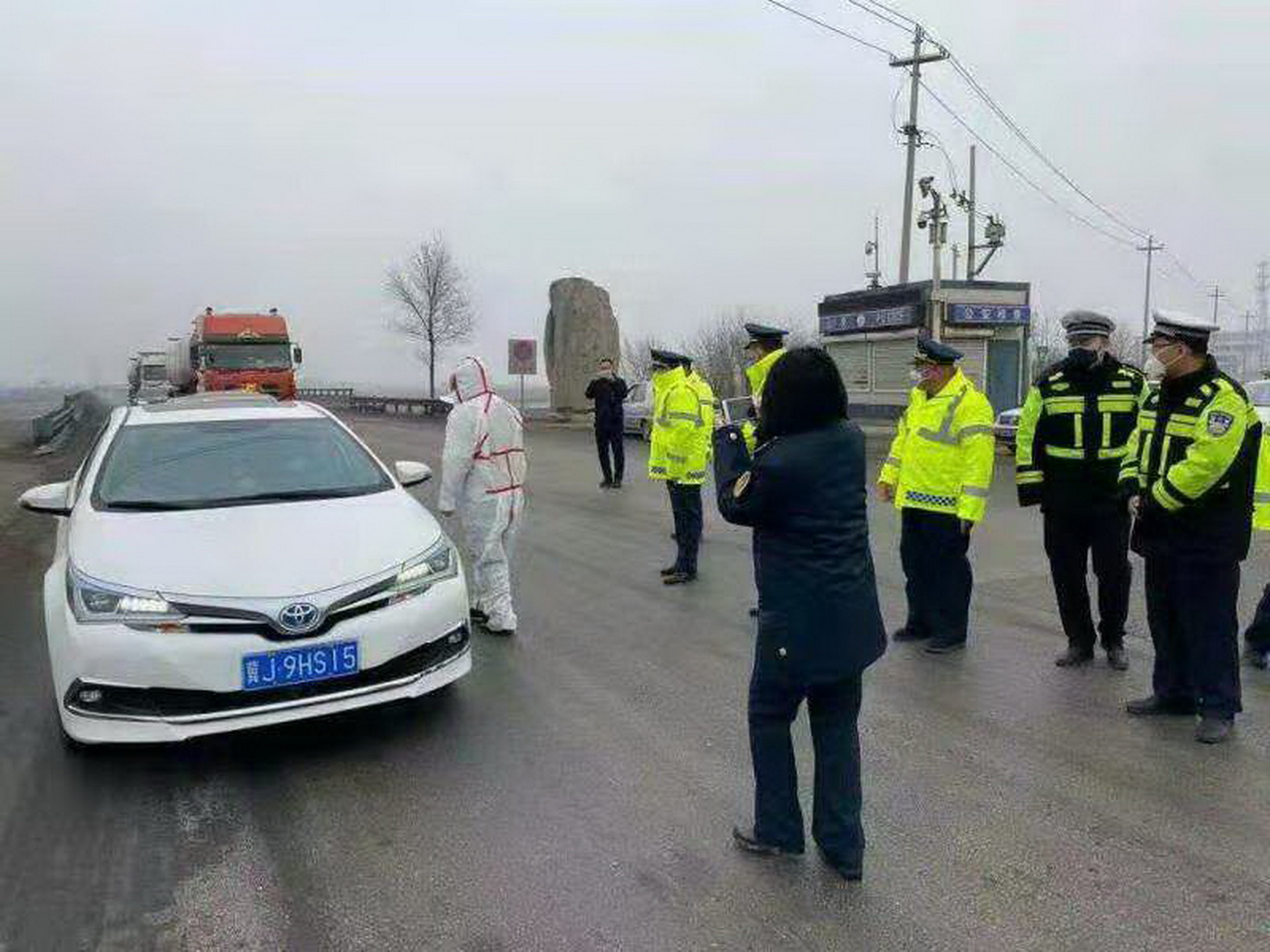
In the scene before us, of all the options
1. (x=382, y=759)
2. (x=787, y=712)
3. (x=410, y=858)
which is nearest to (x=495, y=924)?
(x=410, y=858)

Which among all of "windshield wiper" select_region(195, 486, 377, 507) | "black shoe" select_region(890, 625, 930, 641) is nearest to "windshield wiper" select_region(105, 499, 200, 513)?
"windshield wiper" select_region(195, 486, 377, 507)

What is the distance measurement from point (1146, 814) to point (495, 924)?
2487 millimetres

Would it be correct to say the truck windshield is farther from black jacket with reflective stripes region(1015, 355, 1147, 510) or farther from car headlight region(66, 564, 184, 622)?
black jacket with reflective stripes region(1015, 355, 1147, 510)

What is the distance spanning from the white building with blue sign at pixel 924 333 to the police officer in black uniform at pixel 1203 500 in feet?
75.1

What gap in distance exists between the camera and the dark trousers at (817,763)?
11.0ft

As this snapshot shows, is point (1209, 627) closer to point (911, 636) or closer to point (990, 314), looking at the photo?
point (911, 636)

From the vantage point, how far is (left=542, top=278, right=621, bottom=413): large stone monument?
32344 mm

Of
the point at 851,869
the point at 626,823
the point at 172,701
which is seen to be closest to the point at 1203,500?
the point at 851,869

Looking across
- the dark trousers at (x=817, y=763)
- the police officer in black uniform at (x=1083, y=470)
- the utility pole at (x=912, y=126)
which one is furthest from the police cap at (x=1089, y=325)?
the utility pole at (x=912, y=126)

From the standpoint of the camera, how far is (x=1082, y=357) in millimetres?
5414

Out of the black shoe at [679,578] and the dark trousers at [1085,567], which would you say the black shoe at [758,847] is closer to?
the dark trousers at [1085,567]

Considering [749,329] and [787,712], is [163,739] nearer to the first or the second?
[787,712]

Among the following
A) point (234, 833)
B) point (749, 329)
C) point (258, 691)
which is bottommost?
point (234, 833)

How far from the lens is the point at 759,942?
2.95 m
